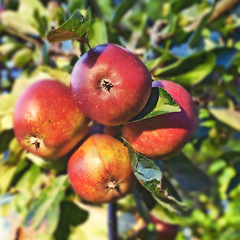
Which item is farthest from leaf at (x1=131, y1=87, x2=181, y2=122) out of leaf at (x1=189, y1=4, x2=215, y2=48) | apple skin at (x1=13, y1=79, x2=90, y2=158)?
leaf at (x1=189, y1=4, x2=215, y2=48)

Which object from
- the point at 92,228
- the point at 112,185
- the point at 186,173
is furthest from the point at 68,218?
the point at 112,185

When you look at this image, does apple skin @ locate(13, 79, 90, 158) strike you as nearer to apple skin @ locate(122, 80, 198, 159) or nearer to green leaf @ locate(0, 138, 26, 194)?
apple skin @ locate(122, 80, 198, 159)

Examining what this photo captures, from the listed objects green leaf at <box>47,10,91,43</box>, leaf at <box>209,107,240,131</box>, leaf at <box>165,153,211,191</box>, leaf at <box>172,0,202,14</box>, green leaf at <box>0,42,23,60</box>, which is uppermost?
green leaf at <box>47,10,91,43</box>

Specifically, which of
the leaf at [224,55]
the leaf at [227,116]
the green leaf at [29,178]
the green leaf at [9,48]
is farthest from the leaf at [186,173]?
the green leaf at [9,48]

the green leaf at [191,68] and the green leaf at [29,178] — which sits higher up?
the green leaf at [191,68]

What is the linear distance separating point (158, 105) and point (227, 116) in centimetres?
61

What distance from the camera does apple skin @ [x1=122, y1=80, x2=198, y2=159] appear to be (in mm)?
614

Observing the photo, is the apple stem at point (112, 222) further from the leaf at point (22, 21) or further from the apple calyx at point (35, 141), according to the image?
the leaf at point (22, 21)

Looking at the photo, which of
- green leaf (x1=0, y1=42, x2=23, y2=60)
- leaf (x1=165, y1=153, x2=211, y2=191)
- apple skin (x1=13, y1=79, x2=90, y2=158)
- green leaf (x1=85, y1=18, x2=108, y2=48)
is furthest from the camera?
green leaf (x1=0, y1=42, x2=23, y2=60)

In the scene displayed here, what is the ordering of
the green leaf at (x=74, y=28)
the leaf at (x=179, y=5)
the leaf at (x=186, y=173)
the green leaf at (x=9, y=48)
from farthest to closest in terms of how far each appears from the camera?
the green leaf at (x=9, y=48) < the leaf at (x=179, y=5) < the leaf at (x=186, y=173) < the green leaf at (x=74, y=28)

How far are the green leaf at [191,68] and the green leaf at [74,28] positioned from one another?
0.36 meters

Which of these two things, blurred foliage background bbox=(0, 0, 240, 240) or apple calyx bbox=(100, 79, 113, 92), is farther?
blurred foliage background bbox=(0, 0, 240, 240)

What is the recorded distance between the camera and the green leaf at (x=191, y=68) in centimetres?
88

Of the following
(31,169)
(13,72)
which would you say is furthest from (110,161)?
(13,72)
